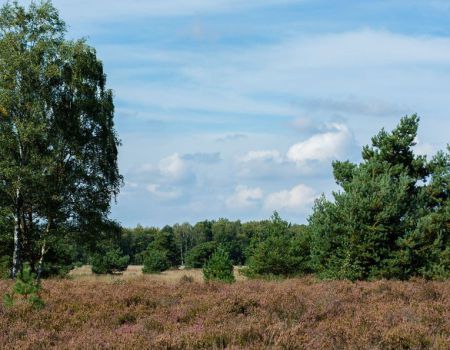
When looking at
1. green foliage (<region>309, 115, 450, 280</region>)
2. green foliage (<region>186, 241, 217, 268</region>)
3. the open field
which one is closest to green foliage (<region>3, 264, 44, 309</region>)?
the open field

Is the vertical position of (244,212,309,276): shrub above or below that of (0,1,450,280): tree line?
below

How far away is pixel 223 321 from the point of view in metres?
7.86

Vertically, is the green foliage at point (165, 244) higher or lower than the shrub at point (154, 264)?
higher

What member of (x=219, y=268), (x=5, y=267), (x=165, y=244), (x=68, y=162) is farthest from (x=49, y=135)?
(x=165, y=244)

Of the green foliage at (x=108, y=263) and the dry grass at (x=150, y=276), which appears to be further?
the green foliage at (x=108, y=263)

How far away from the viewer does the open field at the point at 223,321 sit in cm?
650

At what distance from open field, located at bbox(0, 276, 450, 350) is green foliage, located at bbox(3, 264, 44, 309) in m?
0.22

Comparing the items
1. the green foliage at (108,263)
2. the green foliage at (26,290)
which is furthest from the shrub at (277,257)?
the green foliage at (108,263)

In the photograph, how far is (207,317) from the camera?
810cm

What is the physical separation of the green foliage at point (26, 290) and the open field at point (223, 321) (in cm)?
22

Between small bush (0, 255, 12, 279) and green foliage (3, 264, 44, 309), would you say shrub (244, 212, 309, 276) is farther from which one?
green foliage (3, 264, 44, 309)

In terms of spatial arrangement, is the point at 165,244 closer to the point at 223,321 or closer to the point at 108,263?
the point at 108,263

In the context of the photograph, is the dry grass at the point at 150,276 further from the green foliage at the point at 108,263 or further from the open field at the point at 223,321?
the open field at the point at 223,321

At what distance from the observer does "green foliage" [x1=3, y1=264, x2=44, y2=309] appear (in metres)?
9.08
